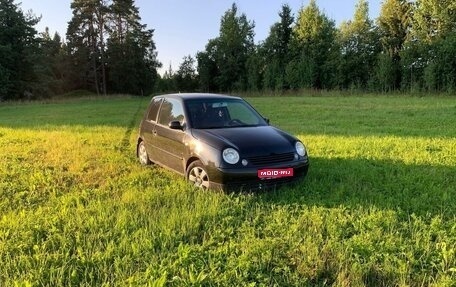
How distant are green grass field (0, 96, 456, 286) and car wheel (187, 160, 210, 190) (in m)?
0.19

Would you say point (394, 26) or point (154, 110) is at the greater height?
point (394, 26)

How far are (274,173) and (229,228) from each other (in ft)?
5.01

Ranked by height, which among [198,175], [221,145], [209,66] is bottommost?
[198,175]

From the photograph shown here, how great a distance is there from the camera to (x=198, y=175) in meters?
6.17

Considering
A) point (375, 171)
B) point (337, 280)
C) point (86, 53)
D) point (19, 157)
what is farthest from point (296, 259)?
point (86, 53)

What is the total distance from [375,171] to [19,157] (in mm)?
7829

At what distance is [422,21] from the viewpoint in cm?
3662

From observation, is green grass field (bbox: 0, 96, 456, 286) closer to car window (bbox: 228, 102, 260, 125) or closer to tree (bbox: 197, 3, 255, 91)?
car window (bbox: 228, 102, 260, 125)

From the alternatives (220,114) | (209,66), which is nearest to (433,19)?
(209,66)

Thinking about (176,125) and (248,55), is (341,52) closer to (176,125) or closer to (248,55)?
(248,55)

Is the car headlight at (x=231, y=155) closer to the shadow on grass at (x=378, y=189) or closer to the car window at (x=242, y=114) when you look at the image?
the shadow on grass at (x=378, y=189)

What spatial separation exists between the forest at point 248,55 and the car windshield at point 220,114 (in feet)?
101

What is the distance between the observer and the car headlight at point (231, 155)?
568cm

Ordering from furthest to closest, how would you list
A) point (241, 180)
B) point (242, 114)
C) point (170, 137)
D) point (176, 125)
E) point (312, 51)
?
point (312, 51), point (242, 114), point (170, 137), point (176, 125), point (241, 180)
